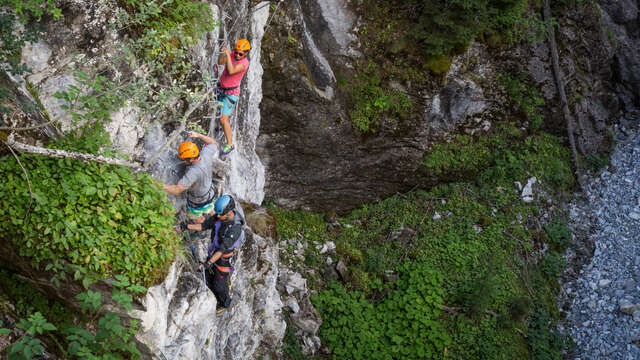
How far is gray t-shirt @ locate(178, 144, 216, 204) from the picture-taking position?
16.3 ft

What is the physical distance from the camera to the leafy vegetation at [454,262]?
9203mm

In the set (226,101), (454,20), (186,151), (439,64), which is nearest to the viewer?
(186,151)

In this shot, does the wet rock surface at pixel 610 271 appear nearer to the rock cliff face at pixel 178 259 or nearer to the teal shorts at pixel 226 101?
the rock cliff face at pixel 178 259

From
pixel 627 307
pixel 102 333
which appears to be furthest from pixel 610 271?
pixel 102 333

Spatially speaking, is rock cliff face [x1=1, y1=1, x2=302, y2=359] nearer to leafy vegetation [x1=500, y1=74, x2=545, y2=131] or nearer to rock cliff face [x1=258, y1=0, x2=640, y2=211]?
rock cliff face [x1=258, y1=0, x2=640, y2=211]

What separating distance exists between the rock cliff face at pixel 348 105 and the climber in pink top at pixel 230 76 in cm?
325

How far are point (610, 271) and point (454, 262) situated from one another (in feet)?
16.7

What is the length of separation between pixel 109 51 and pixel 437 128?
1015 centimetres

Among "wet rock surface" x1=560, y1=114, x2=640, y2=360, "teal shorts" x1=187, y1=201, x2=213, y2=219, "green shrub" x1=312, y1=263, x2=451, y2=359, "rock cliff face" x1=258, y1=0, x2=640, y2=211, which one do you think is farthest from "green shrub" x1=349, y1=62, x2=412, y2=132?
"wet rock surface" x1=560, y1=114, x2=640, y2=360

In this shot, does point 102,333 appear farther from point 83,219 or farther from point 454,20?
point 454,20

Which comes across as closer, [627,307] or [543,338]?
[543,338]

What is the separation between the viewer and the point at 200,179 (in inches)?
202

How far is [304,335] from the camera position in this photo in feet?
28.5

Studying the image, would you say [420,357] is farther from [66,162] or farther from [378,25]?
[378,25]
